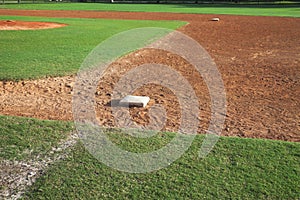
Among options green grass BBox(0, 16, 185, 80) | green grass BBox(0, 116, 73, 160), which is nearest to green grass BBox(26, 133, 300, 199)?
green grass BBox(0, 116, 73, 160)

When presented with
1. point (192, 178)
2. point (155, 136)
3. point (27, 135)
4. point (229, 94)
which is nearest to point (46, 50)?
point (229, 94)

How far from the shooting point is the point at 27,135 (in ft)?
15.1

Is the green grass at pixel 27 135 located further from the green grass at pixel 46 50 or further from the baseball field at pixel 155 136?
the green grass at pixel 46 50

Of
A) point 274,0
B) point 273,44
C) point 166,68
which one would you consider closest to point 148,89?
point 166,68

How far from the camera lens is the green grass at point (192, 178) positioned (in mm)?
3418

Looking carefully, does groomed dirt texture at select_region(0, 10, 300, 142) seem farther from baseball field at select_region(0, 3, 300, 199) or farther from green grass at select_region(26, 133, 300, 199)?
green grass at select_region(26, 133, 300, 199)

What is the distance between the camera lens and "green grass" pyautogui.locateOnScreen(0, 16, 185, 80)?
7766 mm

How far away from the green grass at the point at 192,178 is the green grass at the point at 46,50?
4011mm

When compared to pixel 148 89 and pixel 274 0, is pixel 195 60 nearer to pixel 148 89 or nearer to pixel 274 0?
pixel 148 89

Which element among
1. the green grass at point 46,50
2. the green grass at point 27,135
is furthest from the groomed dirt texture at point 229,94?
the green grass at point 46,50

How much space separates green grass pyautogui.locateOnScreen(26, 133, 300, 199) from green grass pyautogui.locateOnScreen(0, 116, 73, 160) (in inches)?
18.2

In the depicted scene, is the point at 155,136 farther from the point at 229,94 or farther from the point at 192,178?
the point at 229,94

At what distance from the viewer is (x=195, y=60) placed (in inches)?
374

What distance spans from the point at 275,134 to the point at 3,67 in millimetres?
6097
